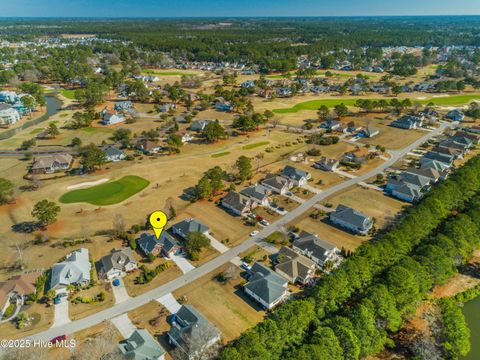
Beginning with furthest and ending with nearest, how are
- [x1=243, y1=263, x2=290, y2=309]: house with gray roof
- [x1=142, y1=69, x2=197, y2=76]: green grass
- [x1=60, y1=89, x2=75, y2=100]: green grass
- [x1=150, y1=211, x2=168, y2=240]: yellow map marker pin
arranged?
[x1=142, y1=69, x2=197, y2=76]: green grass → [x1=60, y1=89, x2=75, y2=100]: green grass → [x1=150, y1=211, x2=168, y2=240]: yellow map marker pin → [x1=243, y1=263, x2=290, y2=309]: house with gray roof

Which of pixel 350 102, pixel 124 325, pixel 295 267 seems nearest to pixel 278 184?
pixel 295 267

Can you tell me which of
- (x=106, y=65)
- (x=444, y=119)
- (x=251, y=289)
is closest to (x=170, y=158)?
→ (x=251, y=289)

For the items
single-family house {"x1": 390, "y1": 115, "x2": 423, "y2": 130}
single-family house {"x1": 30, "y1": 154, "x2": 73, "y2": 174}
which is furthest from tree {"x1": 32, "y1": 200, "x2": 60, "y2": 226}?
single-family house {"x1": 390, "y1": 115, "x2": 423, "y2": 130}

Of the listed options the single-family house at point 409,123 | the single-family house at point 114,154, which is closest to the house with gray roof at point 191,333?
the single-family house at point 114,154

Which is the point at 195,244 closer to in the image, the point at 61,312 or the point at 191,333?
the point at 191,333

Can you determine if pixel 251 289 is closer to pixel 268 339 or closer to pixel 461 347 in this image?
pixel 268 339

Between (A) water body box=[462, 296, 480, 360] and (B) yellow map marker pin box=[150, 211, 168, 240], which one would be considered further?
(B) yellow map marker pin box=[150, 211, 168, 240]

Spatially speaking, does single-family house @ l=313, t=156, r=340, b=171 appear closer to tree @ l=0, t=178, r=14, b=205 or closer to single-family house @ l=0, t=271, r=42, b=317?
single-family house @ l=0, t=271, r=42, b=317
